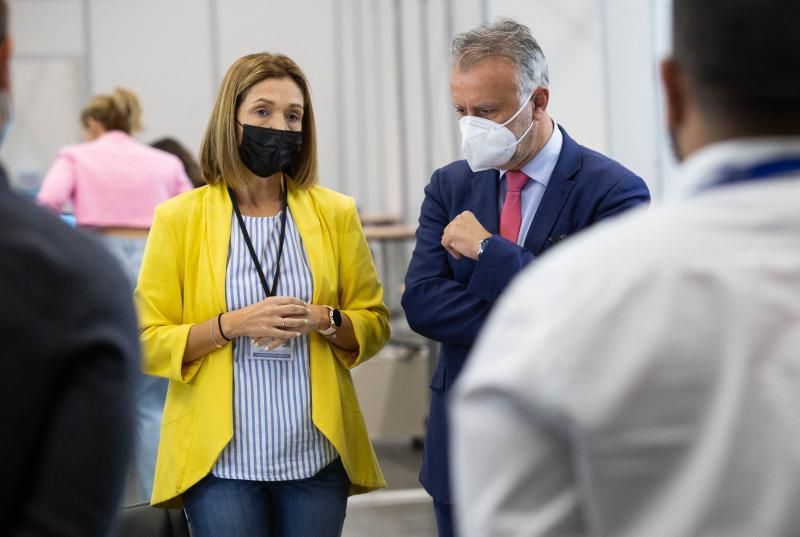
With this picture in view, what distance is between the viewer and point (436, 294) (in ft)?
7.82

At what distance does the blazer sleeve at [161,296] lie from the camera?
237cm

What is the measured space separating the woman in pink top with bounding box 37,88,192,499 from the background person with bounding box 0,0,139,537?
3.58m

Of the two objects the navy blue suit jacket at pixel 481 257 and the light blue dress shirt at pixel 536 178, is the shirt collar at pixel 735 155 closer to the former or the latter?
the navy blue suit jacket at pixel 481 257

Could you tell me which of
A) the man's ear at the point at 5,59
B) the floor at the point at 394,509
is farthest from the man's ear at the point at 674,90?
the floor at the point at 394,509

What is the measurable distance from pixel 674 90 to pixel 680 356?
0.87 feet

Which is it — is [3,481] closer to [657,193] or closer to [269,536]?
[269,536]

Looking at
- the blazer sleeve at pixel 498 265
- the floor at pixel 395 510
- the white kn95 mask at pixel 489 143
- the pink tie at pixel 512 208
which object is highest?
the white kn95 mask at pixel 489 143

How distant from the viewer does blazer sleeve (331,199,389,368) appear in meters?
2.48

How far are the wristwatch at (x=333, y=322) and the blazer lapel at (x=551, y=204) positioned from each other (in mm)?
429

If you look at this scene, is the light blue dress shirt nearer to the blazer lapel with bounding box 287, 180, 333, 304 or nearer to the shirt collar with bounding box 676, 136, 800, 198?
the blazer lapel with bounding box 287, 180, 333, 304

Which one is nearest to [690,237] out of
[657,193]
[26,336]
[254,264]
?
[26,336]

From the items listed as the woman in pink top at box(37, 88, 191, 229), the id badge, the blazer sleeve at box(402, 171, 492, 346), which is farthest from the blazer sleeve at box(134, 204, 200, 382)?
the woman in pink top at box(37, 88, 191, 229)

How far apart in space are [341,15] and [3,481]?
959 cm

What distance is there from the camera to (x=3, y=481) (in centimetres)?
102
